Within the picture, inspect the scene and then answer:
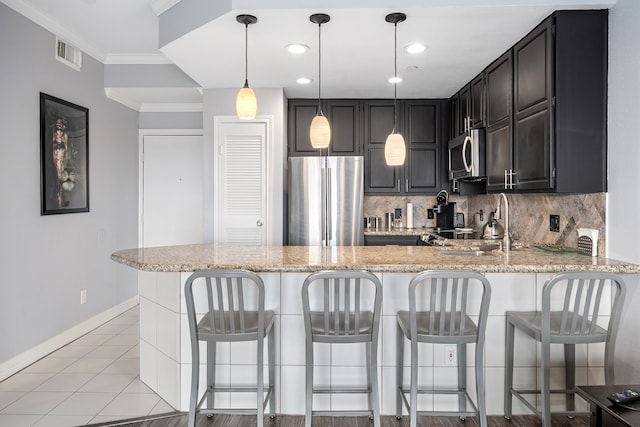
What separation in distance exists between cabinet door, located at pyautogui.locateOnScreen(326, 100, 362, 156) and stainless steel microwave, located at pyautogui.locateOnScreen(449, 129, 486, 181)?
108 centimetres

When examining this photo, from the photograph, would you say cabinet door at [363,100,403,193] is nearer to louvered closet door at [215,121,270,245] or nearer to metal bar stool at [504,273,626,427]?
louvered closet door at [215,121,270,245]

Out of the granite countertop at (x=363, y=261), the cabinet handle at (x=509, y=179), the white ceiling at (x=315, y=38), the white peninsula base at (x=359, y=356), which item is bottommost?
the white peninsula base at (x=359, y=356)

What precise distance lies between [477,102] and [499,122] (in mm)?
559

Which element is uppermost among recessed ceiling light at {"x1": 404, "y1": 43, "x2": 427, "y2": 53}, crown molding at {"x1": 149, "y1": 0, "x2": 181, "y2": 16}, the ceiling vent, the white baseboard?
crown molding at {"x1": 149, "y1": 0, "x2": 181, "y2": 16}

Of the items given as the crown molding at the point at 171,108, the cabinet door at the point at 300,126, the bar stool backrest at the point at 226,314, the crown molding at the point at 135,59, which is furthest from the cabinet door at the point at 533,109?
the crown molding at the point at 171,108

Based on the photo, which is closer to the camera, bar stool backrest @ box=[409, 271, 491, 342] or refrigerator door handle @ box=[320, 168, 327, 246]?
bar stool backrest @ box=[409, 271, 491, 342]

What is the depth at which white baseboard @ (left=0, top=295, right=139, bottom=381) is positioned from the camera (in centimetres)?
304

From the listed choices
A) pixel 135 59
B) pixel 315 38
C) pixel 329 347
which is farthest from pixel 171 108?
pixel 329 347

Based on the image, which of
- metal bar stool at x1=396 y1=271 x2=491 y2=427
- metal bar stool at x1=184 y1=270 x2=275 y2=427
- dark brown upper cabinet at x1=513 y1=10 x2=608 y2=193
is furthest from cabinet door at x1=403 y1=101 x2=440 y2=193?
metal bar stool at x1=184 y1=270 x2=275 y2=427

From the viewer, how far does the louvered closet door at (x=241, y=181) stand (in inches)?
170

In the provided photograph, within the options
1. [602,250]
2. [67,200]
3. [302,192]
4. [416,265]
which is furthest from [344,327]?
[67,200]

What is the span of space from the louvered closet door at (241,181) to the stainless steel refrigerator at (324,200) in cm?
35

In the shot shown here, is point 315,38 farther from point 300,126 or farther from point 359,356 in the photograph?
point 359,356

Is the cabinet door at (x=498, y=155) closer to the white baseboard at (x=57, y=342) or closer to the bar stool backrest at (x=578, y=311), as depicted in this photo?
the bar stool backrest at (x=578, y=311)
